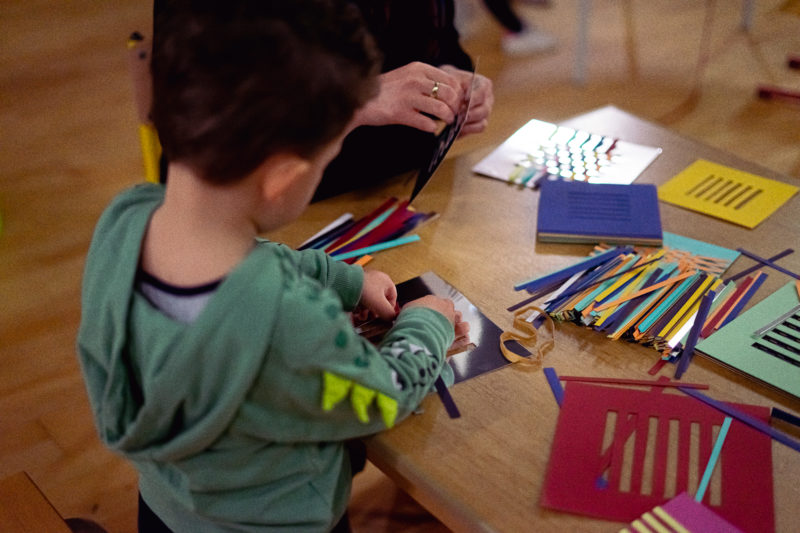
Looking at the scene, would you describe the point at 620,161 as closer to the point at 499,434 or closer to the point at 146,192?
the point at 499,434

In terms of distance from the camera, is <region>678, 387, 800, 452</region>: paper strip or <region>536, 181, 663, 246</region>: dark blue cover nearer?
<region>678, 387, 800, 452</region>: paper strip

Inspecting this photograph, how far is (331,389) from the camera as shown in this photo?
0.76 metres

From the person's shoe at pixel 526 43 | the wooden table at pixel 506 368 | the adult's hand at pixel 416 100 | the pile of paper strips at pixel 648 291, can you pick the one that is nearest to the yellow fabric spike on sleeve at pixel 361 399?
the wooden table at pixel 506 368

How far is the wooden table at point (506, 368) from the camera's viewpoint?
0.81 meters

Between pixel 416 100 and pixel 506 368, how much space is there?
1.68 feet

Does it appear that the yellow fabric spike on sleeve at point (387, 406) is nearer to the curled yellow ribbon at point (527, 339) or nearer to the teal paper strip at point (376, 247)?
the curled yellow ribbon at point (527, 339)

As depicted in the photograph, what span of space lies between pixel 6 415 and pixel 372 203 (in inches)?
46.6

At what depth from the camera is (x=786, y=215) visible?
4.09 ft

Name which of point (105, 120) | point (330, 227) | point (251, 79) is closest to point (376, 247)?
point (330, 227)

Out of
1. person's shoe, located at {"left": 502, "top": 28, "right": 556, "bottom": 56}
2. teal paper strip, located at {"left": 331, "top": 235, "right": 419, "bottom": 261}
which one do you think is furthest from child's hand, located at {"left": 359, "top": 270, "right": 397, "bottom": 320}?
person's shoe, located at {"left": 502, "top": 28, "right": 556, "bottom": 56}

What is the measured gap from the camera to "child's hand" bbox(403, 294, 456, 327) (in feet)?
3.29

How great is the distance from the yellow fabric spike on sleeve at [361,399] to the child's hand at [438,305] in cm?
23

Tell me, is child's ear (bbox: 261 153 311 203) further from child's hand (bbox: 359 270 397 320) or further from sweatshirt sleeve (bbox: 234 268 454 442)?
child's hand (bbox: 359 270 397 320)

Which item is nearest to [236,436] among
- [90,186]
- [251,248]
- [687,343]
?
[251,248]
